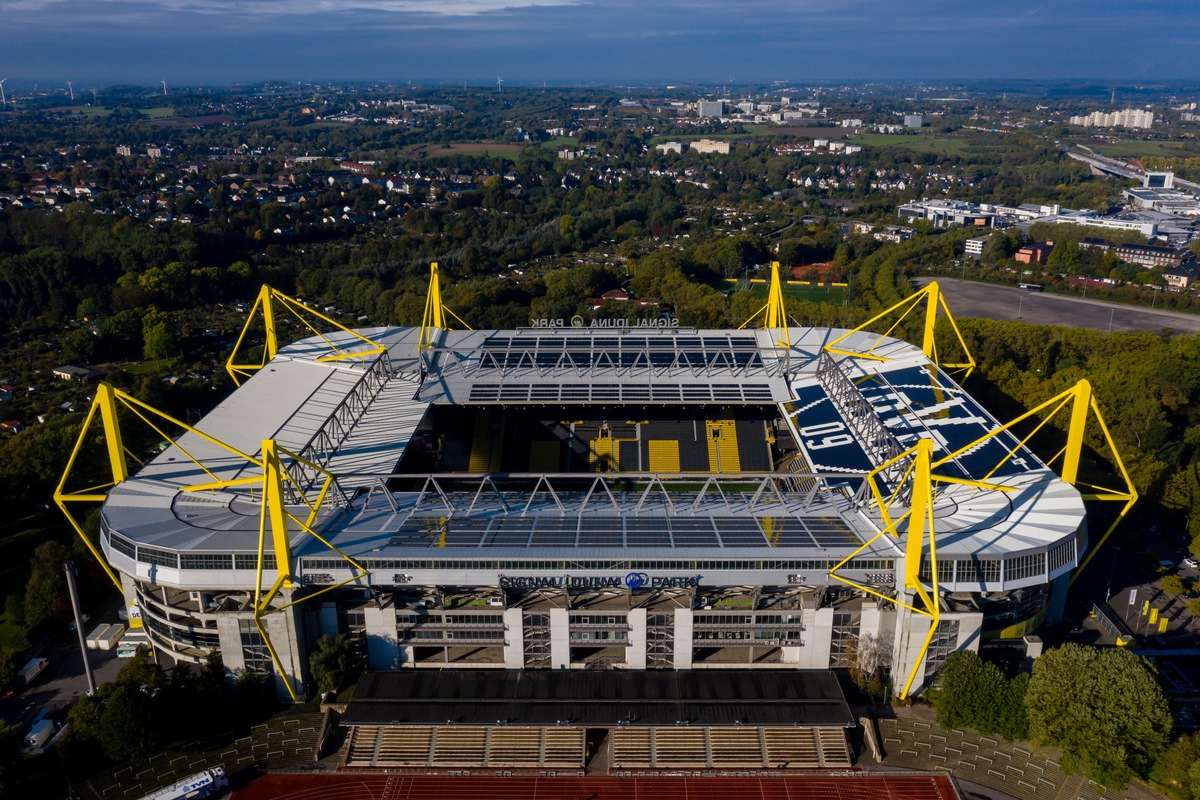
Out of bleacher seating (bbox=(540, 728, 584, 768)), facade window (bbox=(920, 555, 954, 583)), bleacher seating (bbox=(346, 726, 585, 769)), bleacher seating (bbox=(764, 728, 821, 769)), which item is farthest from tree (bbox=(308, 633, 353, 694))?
facade window (bbox=(920, 555, 954, 583))

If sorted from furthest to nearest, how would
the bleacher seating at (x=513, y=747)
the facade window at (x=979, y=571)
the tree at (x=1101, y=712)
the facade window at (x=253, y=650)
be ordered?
1. the facade window at (x=253, y=650)
2. the facade window at (x=979, y=571)
3. the bleacher seating at (x=513, y=747)
4. the tree at (x=1101, y=712)

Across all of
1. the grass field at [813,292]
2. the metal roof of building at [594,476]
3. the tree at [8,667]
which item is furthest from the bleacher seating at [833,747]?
the grass field at [813,292]

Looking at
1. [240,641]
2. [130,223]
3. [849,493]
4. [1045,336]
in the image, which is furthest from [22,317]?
[1045,336]

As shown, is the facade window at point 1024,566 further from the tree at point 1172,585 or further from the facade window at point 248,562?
the facade window at point 248,562

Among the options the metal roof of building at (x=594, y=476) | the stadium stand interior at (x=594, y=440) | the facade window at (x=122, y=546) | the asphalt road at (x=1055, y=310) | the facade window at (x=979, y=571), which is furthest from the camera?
the asphalt road at (x=1055, y=310)

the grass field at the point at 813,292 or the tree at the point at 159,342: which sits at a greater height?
the tree at the point at 159,342

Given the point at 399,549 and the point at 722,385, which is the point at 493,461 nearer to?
the point at 722,385

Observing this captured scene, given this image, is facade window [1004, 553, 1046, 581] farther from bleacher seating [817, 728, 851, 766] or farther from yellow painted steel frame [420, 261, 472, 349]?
yellow painted steel frame [420, 261, 472, 349]
